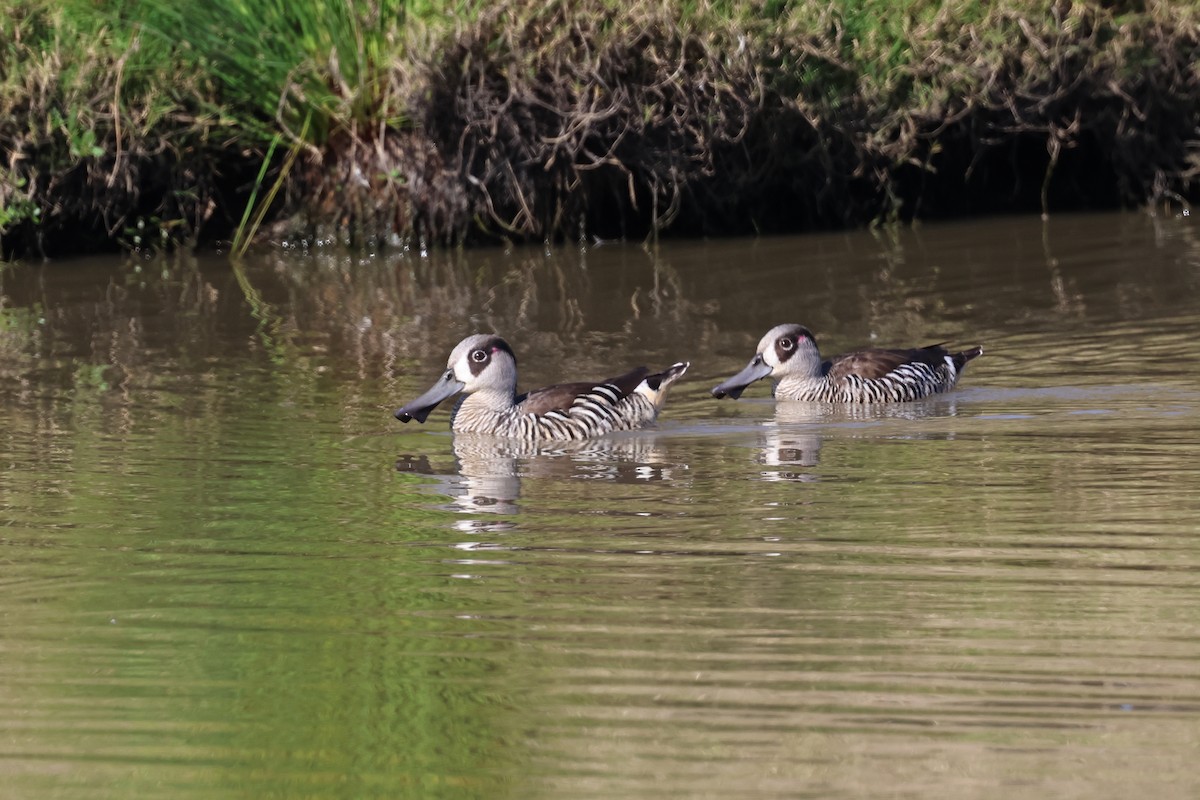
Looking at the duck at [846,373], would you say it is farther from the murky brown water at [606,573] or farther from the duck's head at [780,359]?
the murky brown water at [606,573]

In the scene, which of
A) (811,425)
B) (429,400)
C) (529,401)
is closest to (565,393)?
(529,401)

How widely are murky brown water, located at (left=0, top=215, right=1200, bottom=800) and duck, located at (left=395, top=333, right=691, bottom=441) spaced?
0.17m

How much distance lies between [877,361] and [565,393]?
70.6 inches

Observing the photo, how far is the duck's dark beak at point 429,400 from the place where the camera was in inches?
376

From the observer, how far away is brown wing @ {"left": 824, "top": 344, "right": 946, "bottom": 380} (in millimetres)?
10219

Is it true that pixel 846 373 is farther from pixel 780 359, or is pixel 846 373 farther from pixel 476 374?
pixel 476 374

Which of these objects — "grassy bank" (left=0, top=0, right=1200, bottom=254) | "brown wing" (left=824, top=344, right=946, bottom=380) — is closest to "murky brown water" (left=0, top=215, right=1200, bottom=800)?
"brown wing" (left=824, top=344, right=946, bottom=380)

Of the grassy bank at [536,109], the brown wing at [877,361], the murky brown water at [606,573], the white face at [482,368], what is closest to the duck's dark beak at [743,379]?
the murky brown water at [606,573]

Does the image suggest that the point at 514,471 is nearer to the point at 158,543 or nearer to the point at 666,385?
the point at 666,385

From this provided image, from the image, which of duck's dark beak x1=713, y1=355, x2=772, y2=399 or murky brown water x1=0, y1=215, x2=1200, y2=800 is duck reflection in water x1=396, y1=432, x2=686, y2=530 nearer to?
murky brown water x1=0, y1=215, x2=1200, y2=800

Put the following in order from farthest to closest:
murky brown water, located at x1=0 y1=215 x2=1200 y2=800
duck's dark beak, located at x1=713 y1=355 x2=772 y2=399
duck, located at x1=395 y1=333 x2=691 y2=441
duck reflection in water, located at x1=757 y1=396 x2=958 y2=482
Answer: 1. duck's dark beak, located at x1=713 y1=355 x2=772 y2=399
2. duck, located at x1=395 y1=333 x2=691 y2=441
3. duck reflection in water, located at x1=757 y1=396 x2=958 y2=482
4. murky brown water, located at x1=0 y1=215 x2=1200 y2=800

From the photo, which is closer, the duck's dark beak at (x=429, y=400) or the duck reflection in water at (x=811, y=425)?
the duck reflection in water at (x=811, y=425)

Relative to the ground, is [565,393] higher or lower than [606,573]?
higher

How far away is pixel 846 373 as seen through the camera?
10.3 meters
